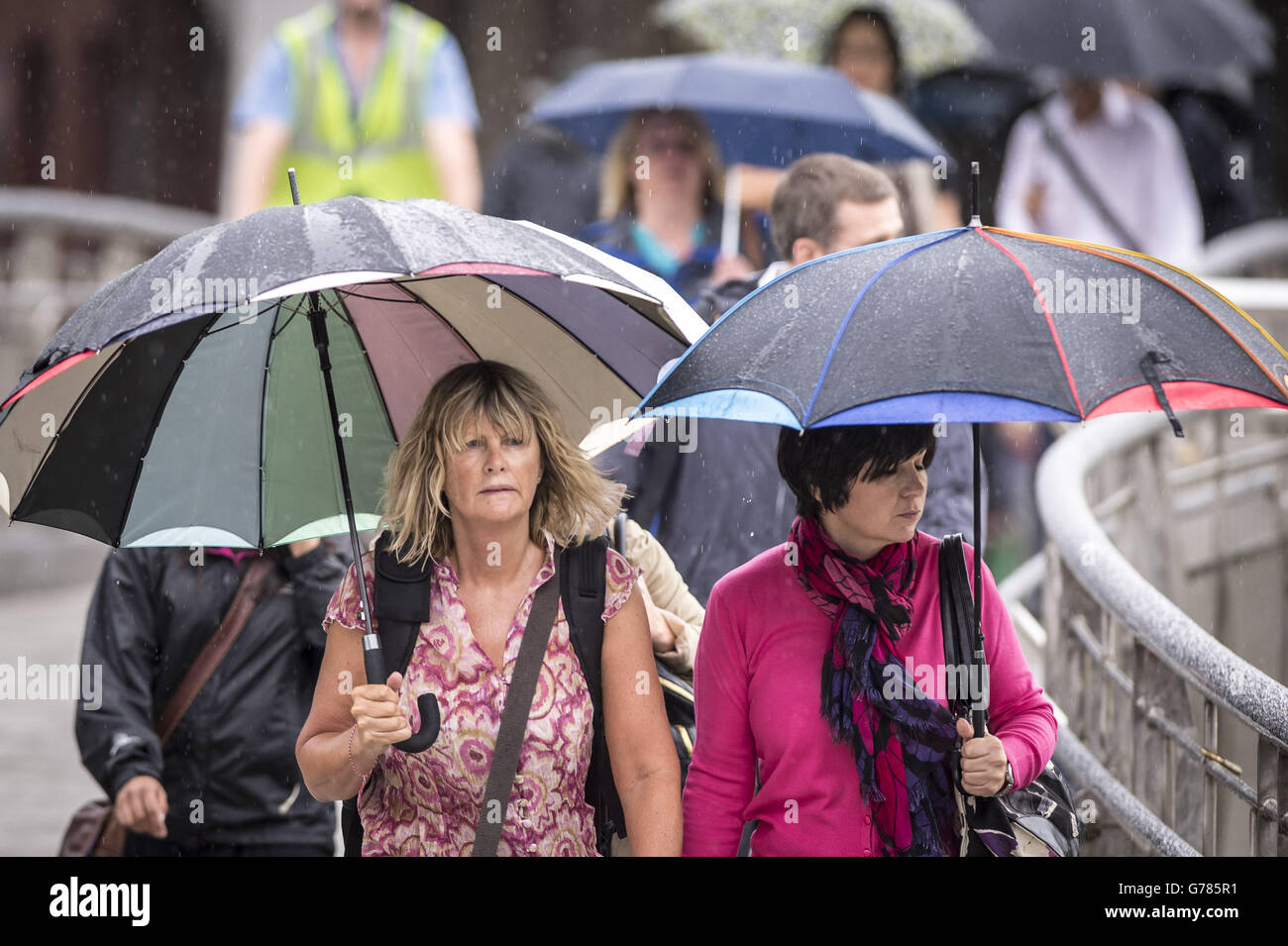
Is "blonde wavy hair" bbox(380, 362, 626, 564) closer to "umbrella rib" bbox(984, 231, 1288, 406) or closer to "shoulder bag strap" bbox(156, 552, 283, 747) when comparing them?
"umbrella rib" bbox(984, 231, 1288, 406)

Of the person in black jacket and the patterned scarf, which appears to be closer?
the patterned scarf

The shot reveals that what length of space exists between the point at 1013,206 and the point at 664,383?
255 inches

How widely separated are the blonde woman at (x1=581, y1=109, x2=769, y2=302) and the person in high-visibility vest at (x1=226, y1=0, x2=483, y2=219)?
1046mm

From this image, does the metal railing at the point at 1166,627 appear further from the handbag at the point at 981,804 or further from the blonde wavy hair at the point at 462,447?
the blonde wavy hair at the point at 462,447

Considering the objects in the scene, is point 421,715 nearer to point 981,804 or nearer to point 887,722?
point 887,722

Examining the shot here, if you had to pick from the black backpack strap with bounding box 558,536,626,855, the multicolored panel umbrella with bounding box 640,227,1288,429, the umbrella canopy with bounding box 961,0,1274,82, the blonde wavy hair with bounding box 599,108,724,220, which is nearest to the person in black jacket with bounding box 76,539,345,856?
the black backpack strap with bounding box 558,536,626,855

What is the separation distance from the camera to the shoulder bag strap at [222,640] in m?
4.96

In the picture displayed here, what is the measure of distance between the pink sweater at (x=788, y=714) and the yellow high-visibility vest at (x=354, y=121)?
4185 millimetres

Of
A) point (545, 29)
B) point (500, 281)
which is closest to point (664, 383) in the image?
point (500, 281)

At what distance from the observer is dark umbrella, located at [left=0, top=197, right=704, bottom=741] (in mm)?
3736

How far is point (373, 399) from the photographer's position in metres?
4.06

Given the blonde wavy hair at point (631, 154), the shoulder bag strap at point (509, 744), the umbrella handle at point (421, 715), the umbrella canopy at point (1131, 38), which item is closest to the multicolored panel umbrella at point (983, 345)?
the shoulder bag strap at point (509, 744)

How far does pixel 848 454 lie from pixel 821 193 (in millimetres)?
1733

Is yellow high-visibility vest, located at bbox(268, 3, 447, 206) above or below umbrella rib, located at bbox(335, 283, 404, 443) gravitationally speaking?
above
